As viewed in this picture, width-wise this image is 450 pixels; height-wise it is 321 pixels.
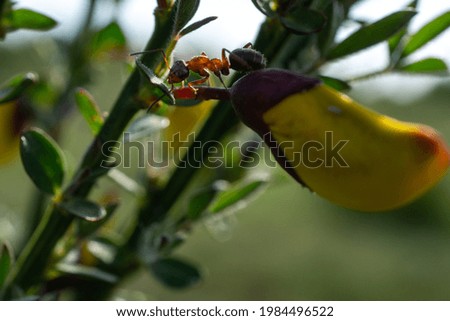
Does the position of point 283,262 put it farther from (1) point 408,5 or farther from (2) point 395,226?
(1) point 408,5

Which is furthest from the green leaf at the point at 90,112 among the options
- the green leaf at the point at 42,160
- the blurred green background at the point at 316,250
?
the blurred green background at the point at 316,250

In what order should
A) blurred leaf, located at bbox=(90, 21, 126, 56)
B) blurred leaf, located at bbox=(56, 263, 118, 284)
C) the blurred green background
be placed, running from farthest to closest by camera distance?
the blurred green background < blurred leaf, located at bbox=(90, 21, 126, 56) < blurred leaf, located at bbox=(56, 263, 118, 284)

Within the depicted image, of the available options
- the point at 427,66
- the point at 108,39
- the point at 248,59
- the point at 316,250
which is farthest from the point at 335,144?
the point at 316,250

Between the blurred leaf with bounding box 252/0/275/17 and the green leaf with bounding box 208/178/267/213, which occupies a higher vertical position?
the blurred leaf with bounding box 252/0/275/17

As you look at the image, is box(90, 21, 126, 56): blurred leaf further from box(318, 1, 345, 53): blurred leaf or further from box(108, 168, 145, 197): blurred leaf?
box(318, 1, 345, 53): blurred leaf

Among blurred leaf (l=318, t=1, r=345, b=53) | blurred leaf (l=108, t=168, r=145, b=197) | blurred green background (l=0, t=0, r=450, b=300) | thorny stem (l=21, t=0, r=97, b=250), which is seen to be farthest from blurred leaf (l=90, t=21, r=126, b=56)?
blurred green background (l=0, t=0, r=450, b=300)

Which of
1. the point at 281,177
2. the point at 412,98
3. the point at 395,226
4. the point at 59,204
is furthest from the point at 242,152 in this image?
the point at 412,98
